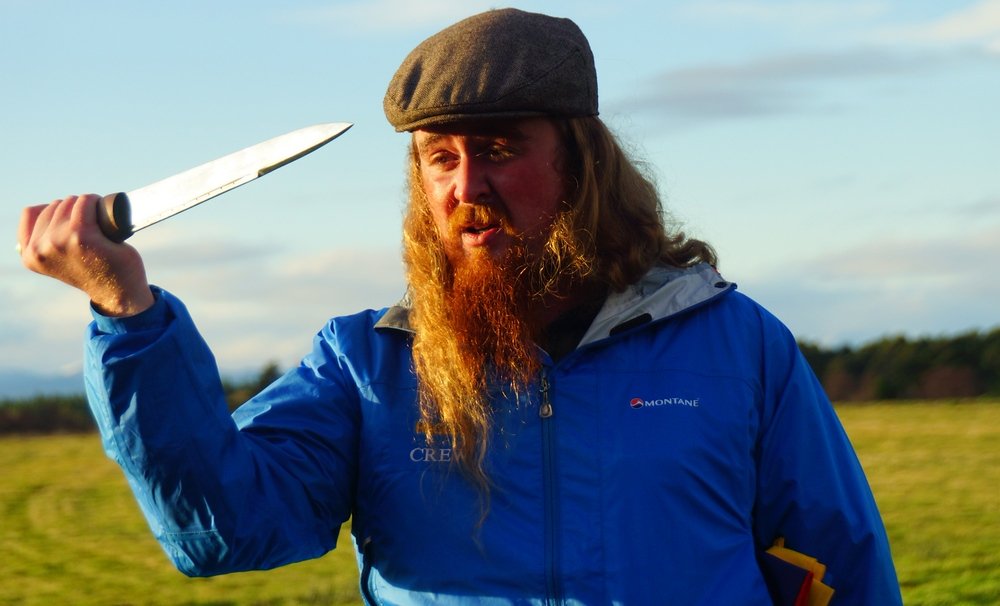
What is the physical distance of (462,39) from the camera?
3.23 meters

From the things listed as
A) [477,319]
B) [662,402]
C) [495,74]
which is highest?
[495,74]

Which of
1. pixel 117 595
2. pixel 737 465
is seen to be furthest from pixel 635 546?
pixel 117 595

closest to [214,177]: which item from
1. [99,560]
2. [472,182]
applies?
[472,182]

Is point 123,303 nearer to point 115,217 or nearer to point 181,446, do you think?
point 115,217

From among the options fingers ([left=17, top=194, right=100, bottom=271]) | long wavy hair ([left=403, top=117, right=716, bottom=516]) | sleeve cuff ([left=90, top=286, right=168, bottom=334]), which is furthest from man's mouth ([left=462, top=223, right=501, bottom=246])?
fingers ([left=17, top=194, right=100, bottom=271])

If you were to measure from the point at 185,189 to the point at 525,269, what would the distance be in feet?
3.40

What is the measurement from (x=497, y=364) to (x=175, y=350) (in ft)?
2.89

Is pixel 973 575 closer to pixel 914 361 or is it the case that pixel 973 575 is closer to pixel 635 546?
pixel 635 546

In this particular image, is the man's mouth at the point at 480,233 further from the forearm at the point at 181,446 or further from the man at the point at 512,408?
the forearm at the point at 181,446

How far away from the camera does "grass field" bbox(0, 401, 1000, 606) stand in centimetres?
748

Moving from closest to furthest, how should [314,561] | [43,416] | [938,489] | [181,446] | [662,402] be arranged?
[181,446] < [662,402] < [314,561] < [938,489] < [43,416]

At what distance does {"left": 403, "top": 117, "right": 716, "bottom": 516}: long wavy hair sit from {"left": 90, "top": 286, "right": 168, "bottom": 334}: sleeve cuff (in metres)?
0.74

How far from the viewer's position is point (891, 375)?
14.2 metres

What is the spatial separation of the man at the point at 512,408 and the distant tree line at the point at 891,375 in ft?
35.1
